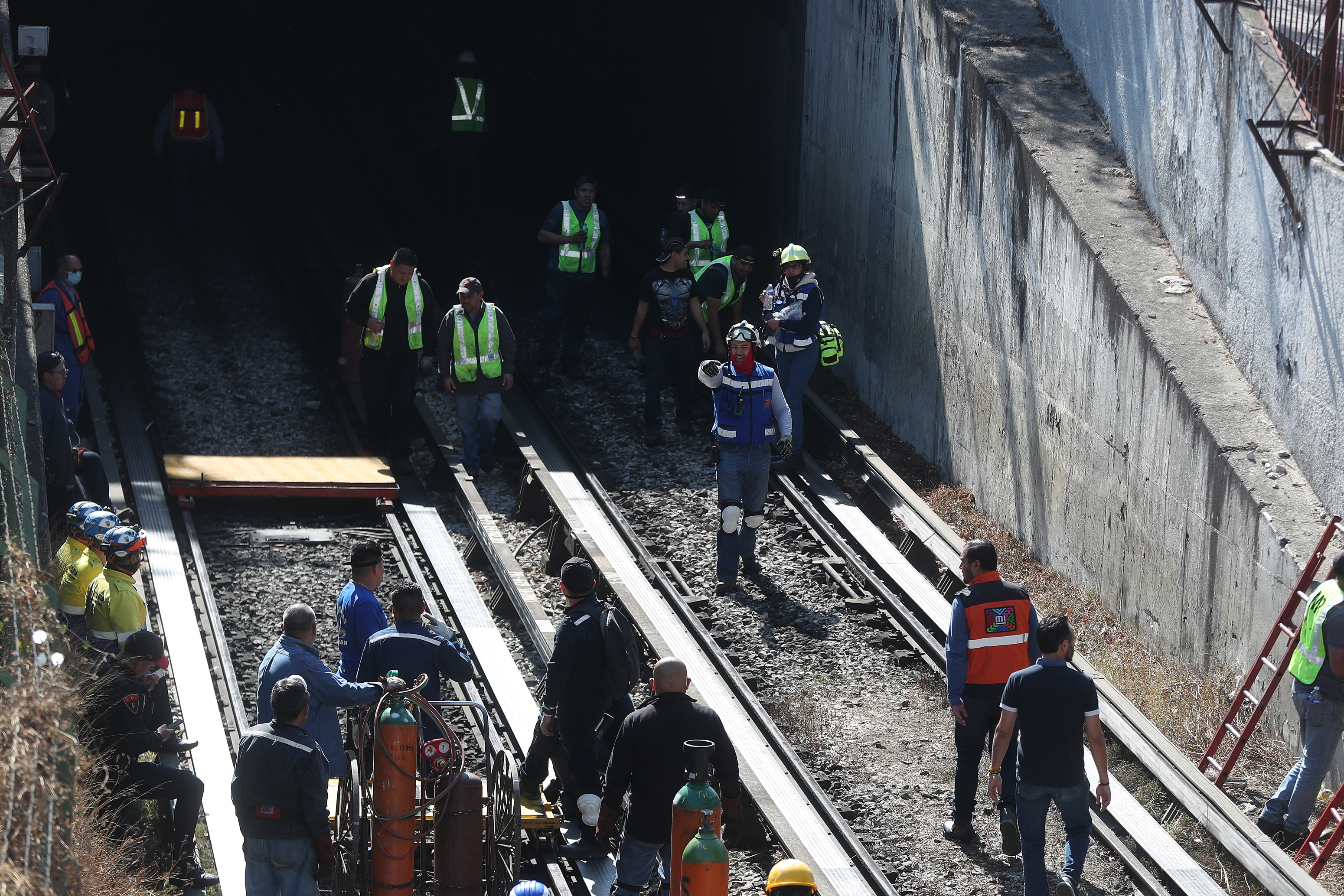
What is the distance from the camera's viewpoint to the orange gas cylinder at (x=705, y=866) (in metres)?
6.26

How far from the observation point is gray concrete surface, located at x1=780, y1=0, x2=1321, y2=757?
10.1 meters

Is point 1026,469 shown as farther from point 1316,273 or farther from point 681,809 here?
point 681,809

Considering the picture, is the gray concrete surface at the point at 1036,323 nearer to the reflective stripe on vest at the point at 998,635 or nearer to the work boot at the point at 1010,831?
the reflective stripe on vest at the point at 998,635

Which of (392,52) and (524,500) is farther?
(392,52)

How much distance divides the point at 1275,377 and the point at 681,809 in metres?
5.48

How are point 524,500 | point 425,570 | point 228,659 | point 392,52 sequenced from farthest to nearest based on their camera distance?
1. point 392,52
2. point 524,500
3. point 425,570
4. point 228,659

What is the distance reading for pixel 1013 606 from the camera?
8.57 meters

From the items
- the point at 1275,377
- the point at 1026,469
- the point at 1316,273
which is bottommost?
the point at 1026,469

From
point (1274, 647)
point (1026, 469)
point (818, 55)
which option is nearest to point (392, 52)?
point (818, 55)

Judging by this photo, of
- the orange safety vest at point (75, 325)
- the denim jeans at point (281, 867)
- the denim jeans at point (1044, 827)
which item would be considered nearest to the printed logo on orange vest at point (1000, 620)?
the denim jeans at point (1044, 827)

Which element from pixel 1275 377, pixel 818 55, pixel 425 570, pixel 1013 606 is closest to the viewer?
pixel 1013 606

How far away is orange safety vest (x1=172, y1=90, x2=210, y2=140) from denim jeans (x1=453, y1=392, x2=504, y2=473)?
6.61m

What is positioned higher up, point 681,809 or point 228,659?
point 681,809

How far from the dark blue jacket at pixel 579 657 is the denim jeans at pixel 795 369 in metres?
5.61
